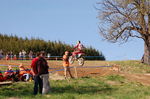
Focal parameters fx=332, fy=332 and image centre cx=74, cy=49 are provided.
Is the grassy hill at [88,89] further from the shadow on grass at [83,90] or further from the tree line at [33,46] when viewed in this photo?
the tree line at [33,46]

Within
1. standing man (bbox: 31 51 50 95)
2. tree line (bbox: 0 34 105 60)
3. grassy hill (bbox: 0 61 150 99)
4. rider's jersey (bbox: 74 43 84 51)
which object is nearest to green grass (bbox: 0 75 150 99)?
grassy hill (bbox: 0 61 150 99)

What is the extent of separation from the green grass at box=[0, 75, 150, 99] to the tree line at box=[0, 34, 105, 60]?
125ft

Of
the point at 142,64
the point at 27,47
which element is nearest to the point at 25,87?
the point at 142,64

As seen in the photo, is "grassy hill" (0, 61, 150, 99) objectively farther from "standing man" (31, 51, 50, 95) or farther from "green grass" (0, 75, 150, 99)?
"standing man" (31, 51, 50, 95)

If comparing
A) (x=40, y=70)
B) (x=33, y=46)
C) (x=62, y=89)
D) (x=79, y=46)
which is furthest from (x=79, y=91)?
(x=33, y=46)

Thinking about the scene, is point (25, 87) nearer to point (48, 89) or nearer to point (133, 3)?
point (48, 89)

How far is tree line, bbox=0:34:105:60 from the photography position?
57.1 meters

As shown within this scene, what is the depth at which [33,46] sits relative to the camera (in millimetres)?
58594

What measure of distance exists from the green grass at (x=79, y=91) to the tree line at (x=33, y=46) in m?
38.1

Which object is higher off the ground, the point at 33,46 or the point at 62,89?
the point at 33,46

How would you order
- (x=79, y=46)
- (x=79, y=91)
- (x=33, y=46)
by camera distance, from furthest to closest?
(x=33, y=46)
(x=79, y=46)
(x=79, y=91)

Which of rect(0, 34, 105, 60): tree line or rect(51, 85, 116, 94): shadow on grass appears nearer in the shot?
rect(51, 85, 116, 94): shadow on grass

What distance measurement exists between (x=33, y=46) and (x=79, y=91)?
43.9m

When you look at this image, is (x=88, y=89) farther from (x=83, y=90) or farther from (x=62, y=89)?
(x=62, y=89)
